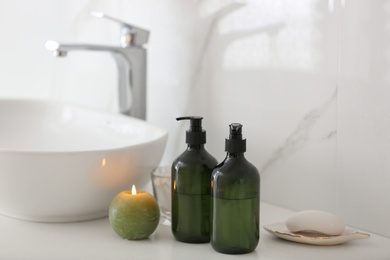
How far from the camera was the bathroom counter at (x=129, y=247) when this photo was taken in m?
1.07

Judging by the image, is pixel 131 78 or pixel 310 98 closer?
pixel 310 98

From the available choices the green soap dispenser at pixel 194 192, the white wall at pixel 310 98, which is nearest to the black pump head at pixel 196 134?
the green soap dispenser at pixel 194 192

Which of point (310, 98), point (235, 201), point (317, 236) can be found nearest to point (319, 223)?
point (317, 236)

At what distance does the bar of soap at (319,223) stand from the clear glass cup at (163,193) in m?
0.24

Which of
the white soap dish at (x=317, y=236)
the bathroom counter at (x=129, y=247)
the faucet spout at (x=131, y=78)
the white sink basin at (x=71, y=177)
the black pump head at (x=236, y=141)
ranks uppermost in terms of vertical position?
the faucet spout at (x=131, y=78)

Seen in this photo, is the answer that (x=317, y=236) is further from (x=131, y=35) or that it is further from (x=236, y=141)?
(x=131, y=35)

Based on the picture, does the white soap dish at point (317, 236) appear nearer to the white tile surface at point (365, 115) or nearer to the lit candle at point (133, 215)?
the white tile surface at point (365, 115)

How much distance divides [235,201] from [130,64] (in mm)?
598

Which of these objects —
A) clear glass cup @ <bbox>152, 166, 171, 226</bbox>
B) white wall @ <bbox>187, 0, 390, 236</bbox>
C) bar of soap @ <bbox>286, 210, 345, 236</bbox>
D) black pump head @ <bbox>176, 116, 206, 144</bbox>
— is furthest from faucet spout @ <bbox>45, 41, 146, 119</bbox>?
bar of soap @ <bbox>286, 210, 345, 236</bbox>

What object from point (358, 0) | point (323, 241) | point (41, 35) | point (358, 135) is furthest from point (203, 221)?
point (41, 35)

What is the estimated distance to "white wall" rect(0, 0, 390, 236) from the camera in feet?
3.85

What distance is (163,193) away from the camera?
1262 mm

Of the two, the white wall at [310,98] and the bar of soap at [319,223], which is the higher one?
the white wall at [310,98]

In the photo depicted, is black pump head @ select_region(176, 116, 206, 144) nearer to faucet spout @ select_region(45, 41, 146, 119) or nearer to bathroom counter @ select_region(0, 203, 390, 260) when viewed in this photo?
bathroom counter @ select_region(0, 203, 390, 260)
